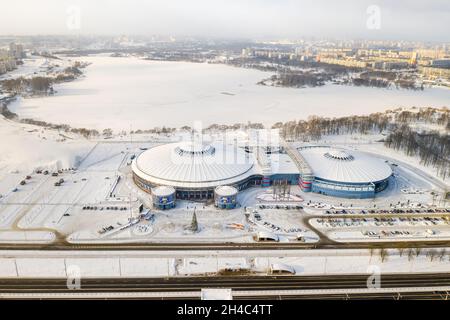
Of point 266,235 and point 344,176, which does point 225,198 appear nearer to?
point 266,235

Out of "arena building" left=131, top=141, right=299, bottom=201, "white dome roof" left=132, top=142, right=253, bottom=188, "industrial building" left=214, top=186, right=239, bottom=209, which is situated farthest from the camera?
"white dome roof" left=132, top=142, right=253, bottom=188

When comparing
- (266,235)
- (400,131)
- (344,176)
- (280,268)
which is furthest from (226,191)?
(400,131)

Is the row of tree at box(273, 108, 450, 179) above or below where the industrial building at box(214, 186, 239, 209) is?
above

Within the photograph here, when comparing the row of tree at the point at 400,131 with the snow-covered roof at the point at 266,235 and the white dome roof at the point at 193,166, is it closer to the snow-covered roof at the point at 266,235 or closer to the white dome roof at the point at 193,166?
the white dome roof at the point at 193,166

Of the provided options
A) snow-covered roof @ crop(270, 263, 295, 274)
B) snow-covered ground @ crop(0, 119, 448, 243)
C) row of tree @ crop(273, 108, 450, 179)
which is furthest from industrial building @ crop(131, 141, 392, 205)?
row of tree @ crop(273, 108, 450, 179)

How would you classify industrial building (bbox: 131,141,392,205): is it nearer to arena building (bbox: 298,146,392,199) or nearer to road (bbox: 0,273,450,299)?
arena building (bbox: 298,146,392,199)
